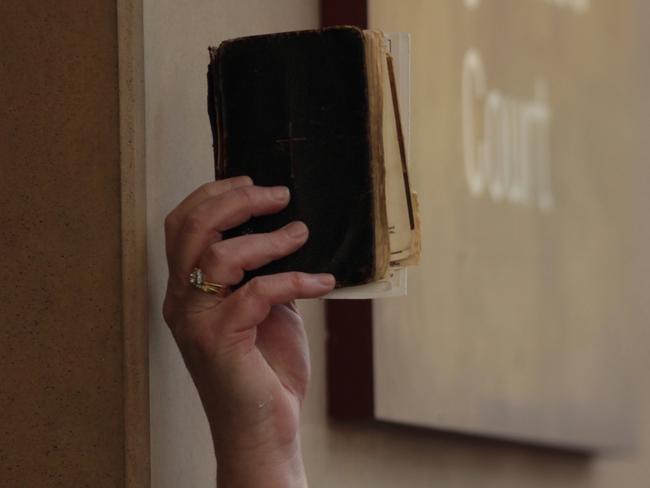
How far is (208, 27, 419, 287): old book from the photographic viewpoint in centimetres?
89

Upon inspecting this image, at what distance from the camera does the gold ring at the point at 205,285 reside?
2.98ft

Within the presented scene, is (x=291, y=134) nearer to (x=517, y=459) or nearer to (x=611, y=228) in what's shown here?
(x=517, y=459)

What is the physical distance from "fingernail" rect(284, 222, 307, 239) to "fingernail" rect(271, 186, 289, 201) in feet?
0.07

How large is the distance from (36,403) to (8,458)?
48 millimetres

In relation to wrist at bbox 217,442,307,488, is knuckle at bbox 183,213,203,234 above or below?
above

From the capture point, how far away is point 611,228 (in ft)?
7.03

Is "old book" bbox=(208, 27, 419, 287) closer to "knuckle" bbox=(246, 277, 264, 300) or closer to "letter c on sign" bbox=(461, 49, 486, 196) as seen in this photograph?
"knuckle" bbox=(246, 277, 264, 300)

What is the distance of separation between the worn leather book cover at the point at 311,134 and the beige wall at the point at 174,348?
12 cm

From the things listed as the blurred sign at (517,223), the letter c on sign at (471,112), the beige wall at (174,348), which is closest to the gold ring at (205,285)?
the beige wall at (174,348)

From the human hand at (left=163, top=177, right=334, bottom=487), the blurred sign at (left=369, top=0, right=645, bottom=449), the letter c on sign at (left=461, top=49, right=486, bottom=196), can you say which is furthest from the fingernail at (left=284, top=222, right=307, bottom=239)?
the letter c on sign at (left=461, top=49, right=486, bottom=196)

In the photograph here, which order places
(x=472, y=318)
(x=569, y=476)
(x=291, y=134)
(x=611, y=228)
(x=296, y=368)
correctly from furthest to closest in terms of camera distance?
(x=611, y=228) < (x=569, y=476) < (x=472, y=318) < (x=296, y=368) < (x=291, y=134)

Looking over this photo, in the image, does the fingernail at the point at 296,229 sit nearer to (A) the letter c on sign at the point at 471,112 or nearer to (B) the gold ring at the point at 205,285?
(B) the gold ring at the point at 205,285

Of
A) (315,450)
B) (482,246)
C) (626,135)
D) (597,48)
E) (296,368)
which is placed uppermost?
(597,48)

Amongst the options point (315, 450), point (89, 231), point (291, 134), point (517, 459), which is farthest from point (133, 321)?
point (517, 459)
